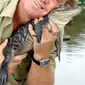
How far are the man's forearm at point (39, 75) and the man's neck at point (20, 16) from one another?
1.34 ft

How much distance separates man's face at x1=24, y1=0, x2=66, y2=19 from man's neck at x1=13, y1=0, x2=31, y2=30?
4 cm

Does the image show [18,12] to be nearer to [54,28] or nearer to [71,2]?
[54,28]

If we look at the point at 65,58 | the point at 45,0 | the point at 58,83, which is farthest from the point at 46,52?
the point at 65,58

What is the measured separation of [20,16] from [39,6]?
18cm

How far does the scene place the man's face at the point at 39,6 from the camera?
11.5ft

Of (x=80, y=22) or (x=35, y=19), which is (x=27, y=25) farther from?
(x=80, y=22)

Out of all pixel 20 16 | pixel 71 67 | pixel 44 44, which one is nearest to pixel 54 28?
pixel 44 44

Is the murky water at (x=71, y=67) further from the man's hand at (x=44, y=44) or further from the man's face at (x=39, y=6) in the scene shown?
the man's face at (x=39, y=6)

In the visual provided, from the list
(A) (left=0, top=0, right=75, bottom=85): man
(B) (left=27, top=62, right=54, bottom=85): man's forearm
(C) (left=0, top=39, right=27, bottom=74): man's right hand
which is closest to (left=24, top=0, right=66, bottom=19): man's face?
(A) (left=0, top=0, right=75, bottom=85): man

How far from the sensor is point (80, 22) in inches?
930

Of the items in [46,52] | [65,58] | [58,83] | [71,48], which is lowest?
[71,48]

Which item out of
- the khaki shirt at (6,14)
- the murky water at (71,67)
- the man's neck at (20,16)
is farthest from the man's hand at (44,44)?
the murky water at (71,67)

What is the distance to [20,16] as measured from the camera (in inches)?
141

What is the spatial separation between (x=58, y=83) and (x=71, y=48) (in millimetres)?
4257
